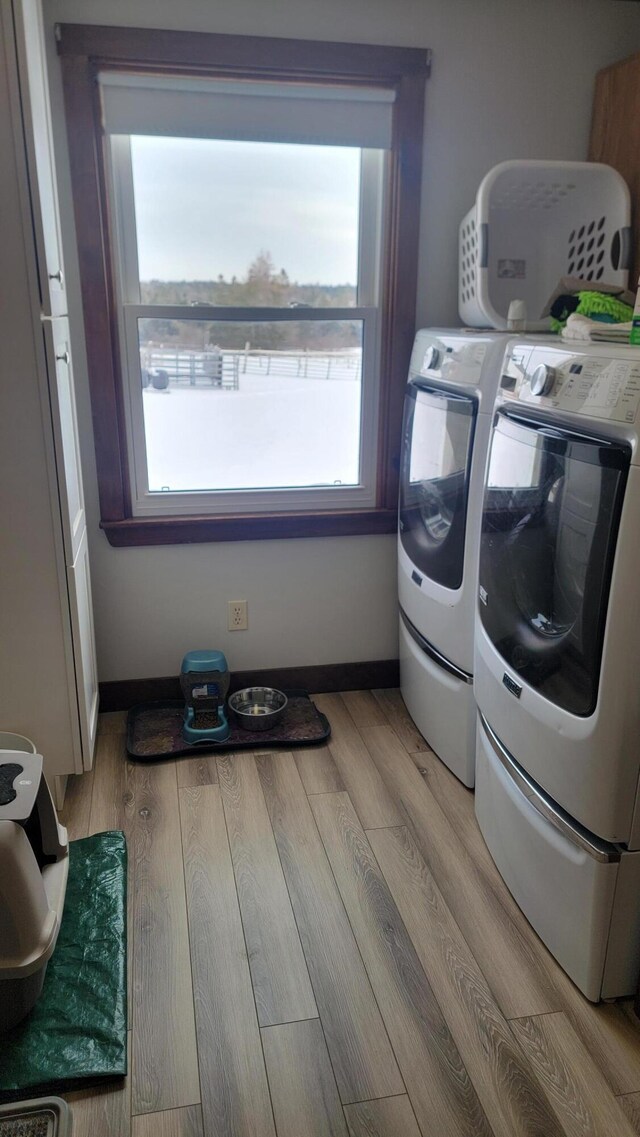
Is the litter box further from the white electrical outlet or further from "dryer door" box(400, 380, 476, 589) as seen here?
the white electrical outlet

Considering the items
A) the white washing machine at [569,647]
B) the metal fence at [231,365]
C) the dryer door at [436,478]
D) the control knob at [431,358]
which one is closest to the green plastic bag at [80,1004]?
the white washing machine at [569,647]

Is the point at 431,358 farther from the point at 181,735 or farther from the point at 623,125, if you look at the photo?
the point at 181,735

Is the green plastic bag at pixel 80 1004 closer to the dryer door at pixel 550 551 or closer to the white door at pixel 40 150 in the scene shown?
the dryer door at pixel 550 551

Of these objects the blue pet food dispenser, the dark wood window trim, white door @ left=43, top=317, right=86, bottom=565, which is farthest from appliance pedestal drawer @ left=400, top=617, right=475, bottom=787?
white door @ left=43, top=317, right=86, bottom=565

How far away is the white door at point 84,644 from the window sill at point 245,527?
16cm

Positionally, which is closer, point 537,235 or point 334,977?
point 334,977

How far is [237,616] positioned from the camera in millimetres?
2787

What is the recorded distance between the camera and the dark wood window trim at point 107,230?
88.5 inches

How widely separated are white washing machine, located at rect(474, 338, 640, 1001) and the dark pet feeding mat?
82 cm

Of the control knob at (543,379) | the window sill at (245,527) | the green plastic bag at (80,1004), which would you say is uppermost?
the control knob at (543,379)

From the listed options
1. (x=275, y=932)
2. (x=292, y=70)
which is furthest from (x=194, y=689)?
Answer: (x=292, y=70)

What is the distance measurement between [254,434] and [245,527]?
308 millimetres

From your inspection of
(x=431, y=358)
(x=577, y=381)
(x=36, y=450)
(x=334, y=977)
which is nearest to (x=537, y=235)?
(x=431, y=358)

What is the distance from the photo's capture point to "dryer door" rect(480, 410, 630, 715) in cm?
142
